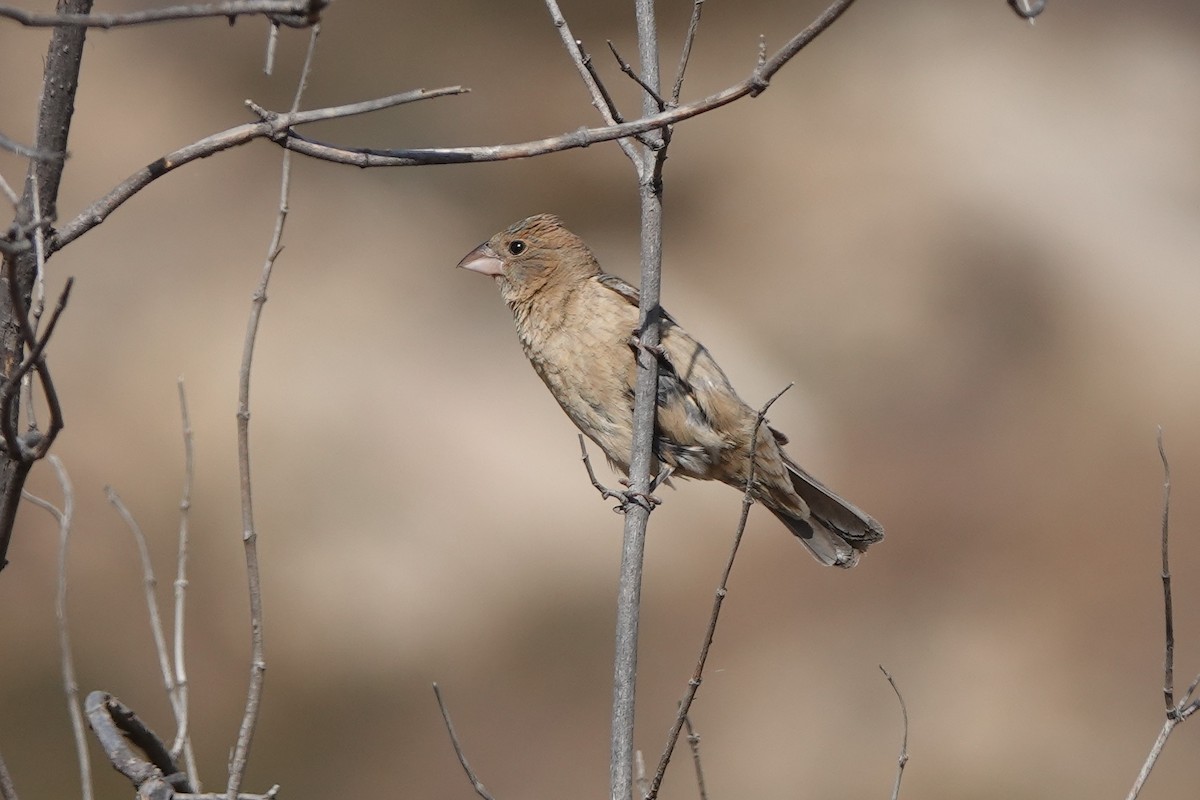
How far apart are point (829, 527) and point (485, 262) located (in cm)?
164

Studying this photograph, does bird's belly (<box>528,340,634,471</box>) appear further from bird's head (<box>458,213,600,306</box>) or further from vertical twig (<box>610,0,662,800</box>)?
vertical twig (<box>610,0,662,800</box>)

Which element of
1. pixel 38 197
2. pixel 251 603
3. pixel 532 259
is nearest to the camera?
pixel 38 197

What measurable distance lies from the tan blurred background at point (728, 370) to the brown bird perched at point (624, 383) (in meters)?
3.24

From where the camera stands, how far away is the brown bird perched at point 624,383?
4.18m

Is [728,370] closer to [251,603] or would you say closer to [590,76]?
[590,76]

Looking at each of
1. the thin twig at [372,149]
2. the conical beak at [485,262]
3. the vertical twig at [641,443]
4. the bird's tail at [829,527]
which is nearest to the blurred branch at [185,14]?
the thin twig at [372,149]

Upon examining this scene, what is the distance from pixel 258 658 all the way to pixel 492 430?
23.2ft

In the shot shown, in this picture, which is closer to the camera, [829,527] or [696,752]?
[696,752]

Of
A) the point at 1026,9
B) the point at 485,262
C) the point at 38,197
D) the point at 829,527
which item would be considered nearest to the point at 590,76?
the point at 1026,9

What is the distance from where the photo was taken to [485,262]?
4727mm

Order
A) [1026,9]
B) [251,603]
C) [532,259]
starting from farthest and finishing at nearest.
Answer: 1. [532,259]
2. [1026,9]
3. [251,603]

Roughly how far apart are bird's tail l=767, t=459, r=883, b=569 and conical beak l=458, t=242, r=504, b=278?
52.4 inches

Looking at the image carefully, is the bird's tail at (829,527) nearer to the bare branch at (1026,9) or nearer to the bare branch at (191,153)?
the bare branch at (1026,9)

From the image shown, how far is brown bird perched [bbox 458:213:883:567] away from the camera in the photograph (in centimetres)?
418
